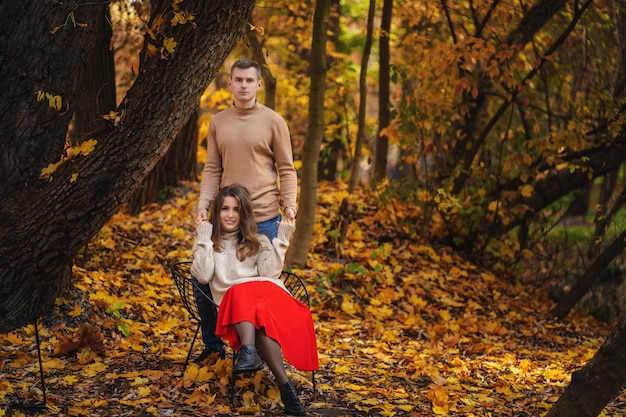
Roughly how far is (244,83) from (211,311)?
1.46m

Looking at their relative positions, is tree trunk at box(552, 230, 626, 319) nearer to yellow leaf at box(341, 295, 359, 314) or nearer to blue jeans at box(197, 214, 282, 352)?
yellow leaf at box(341, 295, 359, 314)

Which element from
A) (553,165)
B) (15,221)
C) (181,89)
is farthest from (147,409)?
(553,165)

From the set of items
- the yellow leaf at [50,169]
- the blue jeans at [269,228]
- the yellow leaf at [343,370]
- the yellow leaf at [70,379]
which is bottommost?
the yellow leaf at [343,370]

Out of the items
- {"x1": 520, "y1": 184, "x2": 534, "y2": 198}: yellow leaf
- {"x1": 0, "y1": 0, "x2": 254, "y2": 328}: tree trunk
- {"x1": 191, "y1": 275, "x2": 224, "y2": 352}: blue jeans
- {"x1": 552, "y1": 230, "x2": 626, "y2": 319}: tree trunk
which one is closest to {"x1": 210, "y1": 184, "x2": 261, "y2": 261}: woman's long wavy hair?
{"x1": 191, "y1": 275, "x2": 224, "y2": 352}: blue jeans

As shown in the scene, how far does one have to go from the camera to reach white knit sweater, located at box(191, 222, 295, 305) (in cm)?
436

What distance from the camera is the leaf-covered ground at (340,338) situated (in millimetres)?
4438

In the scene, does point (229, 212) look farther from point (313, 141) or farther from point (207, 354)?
point (313, 141)

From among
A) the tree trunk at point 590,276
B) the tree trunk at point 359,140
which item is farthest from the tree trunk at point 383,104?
the tree trunk at point 590,276

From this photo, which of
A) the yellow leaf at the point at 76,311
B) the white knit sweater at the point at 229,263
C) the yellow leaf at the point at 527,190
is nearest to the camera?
the white knit sweater at the point at 229,263

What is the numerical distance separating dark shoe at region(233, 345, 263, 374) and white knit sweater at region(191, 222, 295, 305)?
472 millimetres

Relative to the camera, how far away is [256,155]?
A: 4.66 metres

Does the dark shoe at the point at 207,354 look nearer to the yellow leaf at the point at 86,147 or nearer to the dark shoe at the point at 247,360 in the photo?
the dark shoe at the point at 247,360

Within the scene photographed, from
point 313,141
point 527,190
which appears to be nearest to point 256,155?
point 313,141

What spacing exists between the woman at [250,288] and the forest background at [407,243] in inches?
15.2
